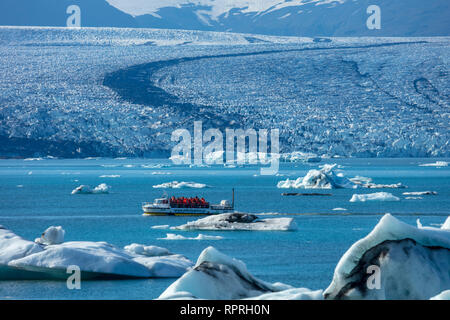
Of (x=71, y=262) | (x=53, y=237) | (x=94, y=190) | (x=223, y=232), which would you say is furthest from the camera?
(x=94, y=190)

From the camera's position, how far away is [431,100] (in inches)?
2653

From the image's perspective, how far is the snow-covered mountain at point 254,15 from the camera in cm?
12256

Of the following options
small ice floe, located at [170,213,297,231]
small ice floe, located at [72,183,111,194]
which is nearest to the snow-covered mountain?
small ice floe, located at [72,183,111,194]

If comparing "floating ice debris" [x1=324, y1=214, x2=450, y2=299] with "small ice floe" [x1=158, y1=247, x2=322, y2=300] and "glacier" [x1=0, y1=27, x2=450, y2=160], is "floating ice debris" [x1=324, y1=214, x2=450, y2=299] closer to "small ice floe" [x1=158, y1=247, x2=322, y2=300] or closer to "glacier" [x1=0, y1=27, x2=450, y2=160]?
"small ice floe" [x1=158, y1=247, x2=322, y2=300]

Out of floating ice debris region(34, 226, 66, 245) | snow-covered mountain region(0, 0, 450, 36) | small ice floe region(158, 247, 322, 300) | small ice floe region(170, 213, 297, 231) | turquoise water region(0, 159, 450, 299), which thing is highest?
snow-covered mountain region(0, 0, 450, 36)

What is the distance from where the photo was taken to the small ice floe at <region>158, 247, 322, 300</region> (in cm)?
730

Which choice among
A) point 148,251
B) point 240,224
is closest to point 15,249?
point 148,251

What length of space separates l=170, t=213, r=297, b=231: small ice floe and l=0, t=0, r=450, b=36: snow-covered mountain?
10285cm

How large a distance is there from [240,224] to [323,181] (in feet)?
63.0

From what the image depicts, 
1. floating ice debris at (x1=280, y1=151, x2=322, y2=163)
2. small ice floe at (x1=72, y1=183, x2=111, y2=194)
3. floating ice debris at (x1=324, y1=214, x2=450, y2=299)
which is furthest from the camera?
floating ice debris at (x1=280, y1=151, x2=322, y2=163)

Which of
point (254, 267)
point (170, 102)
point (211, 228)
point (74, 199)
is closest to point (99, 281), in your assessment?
point (254, 267)

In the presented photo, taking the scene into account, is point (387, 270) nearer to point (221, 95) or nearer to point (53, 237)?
point (53, 237)

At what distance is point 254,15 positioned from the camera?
171 meters

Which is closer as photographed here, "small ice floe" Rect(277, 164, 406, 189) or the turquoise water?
the turquoise water
